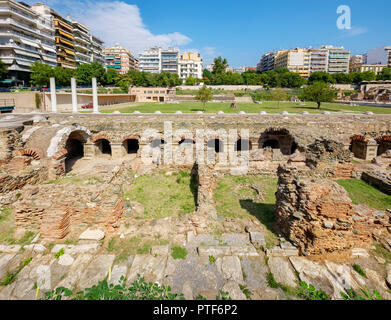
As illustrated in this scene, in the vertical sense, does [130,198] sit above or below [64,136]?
below

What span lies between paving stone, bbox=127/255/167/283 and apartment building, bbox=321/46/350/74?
12894 cm

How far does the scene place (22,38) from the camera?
49.5 m

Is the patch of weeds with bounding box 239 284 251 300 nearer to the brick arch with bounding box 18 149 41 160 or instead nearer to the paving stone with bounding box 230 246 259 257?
the paving stone with bounding box 230 246 259 257

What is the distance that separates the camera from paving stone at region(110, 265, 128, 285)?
16.6ft

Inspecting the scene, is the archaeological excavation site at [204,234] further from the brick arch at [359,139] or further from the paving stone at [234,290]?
the brick arch at [359,139]

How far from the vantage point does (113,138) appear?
17.5 meters

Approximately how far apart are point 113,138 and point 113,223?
11675 millimetres

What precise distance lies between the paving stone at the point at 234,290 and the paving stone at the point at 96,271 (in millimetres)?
2651

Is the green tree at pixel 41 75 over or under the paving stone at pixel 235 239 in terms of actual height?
over

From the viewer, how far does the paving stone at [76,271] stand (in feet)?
16.3

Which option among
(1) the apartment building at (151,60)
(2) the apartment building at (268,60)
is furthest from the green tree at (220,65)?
(2) the apartment building at (268,60)

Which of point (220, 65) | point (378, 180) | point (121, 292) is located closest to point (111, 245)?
point (121, 292)
